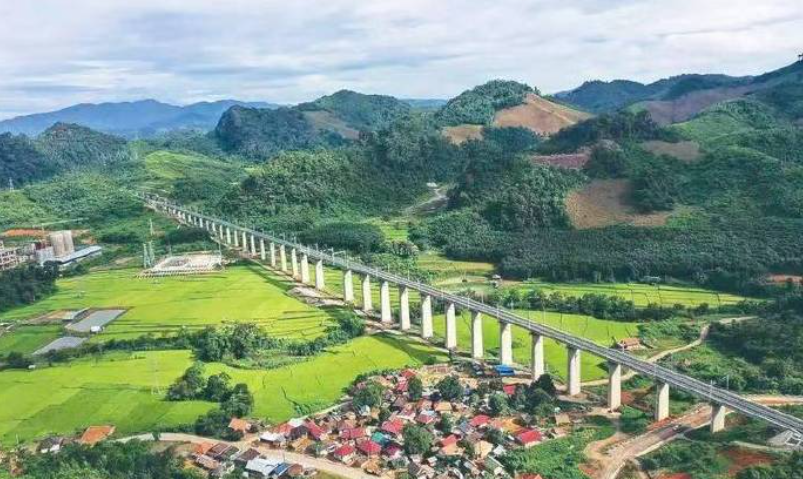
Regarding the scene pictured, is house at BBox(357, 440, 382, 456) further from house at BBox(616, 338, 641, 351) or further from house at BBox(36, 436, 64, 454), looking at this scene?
house at BBox(616, 338, 641, 351)

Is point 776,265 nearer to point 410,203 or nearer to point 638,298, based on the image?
point 638,298

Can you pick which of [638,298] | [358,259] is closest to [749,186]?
[638,298]

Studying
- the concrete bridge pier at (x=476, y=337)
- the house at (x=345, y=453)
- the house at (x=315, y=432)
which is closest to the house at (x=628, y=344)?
the concrete bridge pier at (x=476, y=337)

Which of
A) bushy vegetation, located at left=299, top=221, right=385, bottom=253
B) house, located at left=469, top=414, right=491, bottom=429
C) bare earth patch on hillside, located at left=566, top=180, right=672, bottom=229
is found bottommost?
house, located at left=469, top=414, right=491, bottom=429

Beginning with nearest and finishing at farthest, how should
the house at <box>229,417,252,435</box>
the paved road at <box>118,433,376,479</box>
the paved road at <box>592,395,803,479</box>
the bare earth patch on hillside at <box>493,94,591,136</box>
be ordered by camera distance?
the paved road at <box>592,395,803,479</box>, the paved road at <box>118,433,376,479</box>, the house at <box>229,417,252,435</box>, the bare earth patch on hillside at <box>493,94,591,136</box>

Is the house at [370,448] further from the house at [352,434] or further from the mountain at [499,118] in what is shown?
the mountain at [499,118]

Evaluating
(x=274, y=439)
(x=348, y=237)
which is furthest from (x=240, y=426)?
(x=348, y=237)

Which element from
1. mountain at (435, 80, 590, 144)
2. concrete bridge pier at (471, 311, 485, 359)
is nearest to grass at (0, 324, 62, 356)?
concrete bridge pier at (471, 311, 485, 359)
